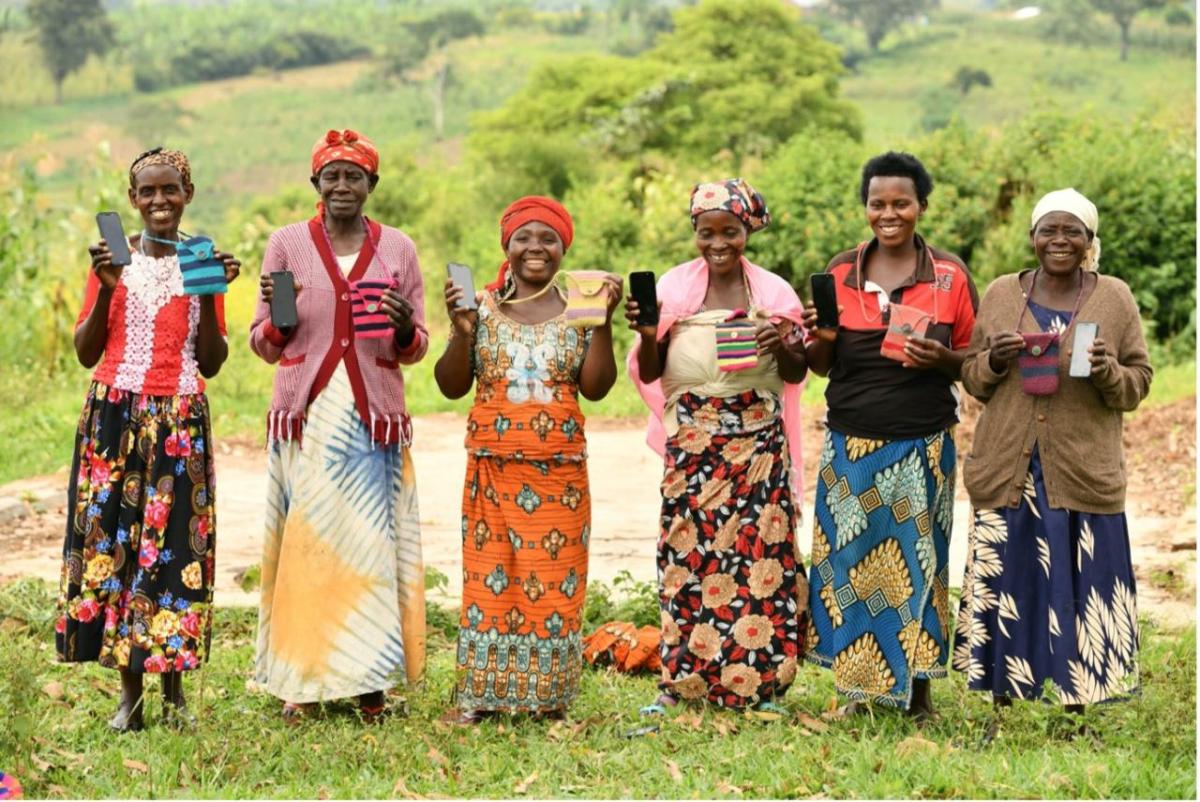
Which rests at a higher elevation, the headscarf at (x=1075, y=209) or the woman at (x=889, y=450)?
the headscarf at (x=1075, y=209)

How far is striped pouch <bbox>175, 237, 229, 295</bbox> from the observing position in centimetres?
465

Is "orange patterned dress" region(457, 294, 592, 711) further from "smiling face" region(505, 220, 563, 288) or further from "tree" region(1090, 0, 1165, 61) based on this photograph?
"tree" region(1090, 0, 1165, 61)

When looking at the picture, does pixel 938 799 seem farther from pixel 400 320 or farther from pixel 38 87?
pixel 38 87

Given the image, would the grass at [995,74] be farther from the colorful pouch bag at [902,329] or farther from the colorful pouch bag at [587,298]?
the colorful pouch bag at [587,298]

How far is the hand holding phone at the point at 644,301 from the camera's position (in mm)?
4750

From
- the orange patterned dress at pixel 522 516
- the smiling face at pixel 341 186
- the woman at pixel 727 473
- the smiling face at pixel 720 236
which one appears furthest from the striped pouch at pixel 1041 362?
the smiling face at pixel 341 186

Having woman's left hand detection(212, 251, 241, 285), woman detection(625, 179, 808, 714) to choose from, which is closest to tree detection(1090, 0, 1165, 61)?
woman detection(625, 179, 808, 714)

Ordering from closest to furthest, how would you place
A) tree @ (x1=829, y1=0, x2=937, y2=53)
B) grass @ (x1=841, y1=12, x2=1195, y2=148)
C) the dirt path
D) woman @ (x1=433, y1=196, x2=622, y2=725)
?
woman @ (x1=433, y1=196, x2=622, y2=725)
the dirt path
grass @ (x1=841, y1=12, x2=1195, y2=148)
tree @ (x1=829, y1=0, x2=937, y2=53)

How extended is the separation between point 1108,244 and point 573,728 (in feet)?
34.9

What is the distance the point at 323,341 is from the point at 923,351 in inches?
75.8

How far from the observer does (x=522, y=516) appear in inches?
193

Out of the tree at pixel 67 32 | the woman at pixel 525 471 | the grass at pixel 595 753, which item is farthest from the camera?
the tree at pixel 67 32

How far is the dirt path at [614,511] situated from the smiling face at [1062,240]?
9.07 ft

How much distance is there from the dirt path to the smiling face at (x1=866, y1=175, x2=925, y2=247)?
295 centimetres
